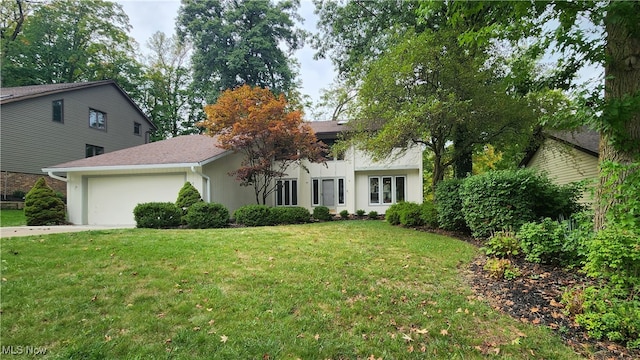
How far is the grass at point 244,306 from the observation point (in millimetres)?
3100

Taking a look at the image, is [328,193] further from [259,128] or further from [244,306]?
[244,306]

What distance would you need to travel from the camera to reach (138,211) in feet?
34.0

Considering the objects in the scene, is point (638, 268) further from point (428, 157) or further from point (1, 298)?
point (428, 157)

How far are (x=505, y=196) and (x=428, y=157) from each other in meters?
13.3

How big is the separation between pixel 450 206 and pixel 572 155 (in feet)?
19.2

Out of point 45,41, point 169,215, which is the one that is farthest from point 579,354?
point 45,41

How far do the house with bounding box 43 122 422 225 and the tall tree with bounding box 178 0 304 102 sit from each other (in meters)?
11.2

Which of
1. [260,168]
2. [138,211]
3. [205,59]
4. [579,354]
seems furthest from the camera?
[205,59]

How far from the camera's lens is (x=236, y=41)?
2647 centimetres

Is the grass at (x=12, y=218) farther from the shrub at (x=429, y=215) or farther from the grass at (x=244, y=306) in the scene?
the shrub at (x=429, y=215)

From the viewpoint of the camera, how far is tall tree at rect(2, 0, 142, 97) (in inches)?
867

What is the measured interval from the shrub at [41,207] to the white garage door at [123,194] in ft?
4.25

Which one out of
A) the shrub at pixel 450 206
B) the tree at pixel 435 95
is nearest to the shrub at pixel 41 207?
the tree at pixel 435 95

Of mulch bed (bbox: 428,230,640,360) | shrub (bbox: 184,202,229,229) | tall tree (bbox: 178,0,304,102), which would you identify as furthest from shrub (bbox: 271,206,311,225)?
tall tree (bbox: 178,0,304,102)
